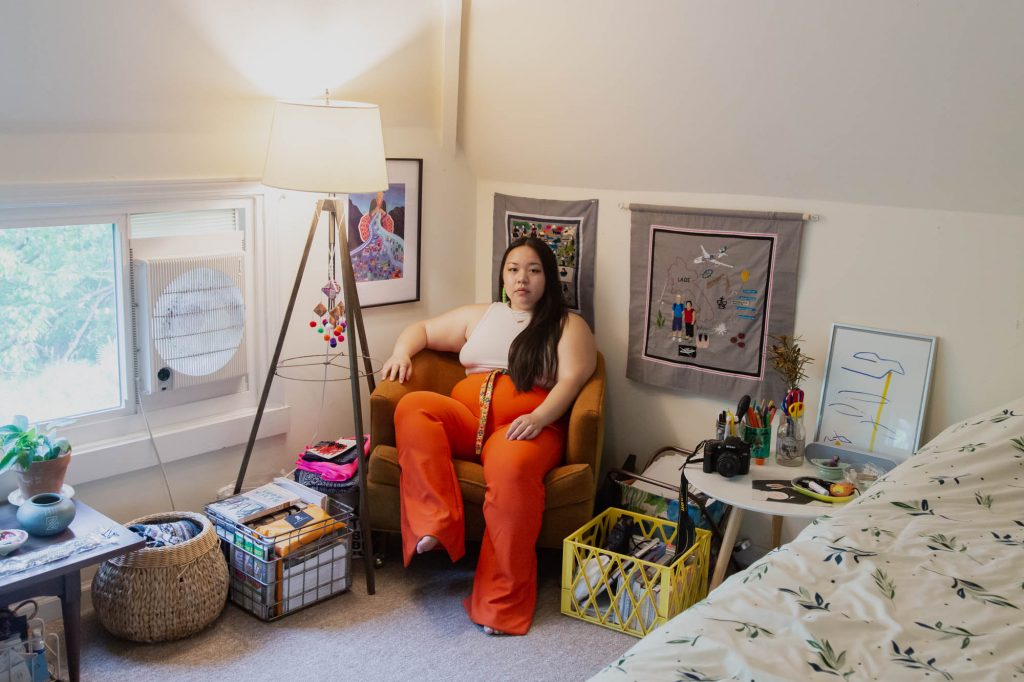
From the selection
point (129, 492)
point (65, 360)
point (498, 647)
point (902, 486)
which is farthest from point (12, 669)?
point (902, 486)

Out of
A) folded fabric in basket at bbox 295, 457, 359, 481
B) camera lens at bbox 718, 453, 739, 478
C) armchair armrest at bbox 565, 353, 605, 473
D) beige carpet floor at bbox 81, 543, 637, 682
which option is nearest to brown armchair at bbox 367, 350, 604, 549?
armchair armrest at bbox 565, 353, 605, 473

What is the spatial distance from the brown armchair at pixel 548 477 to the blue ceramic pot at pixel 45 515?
0.94m

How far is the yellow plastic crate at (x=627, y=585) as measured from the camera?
286 cm

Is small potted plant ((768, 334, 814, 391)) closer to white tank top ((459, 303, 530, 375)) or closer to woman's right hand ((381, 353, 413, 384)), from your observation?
white tank top ((459, 303, 530, 375))

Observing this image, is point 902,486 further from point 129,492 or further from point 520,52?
point 129,492

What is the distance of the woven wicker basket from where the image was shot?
272 cm

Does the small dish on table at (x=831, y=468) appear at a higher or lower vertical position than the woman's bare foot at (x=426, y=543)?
higher

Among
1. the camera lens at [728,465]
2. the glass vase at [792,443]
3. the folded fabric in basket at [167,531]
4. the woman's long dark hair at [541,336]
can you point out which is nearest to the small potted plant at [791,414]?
the glass vase at [792,443]

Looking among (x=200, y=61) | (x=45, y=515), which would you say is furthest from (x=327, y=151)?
(x=45, y=515)

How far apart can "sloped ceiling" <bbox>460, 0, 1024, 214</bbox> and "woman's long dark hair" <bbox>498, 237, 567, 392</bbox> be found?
438 mm

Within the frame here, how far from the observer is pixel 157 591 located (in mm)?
2727

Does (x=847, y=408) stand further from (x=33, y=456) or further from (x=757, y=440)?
(x=33, y=456)

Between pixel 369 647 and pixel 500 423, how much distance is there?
2.82 ft

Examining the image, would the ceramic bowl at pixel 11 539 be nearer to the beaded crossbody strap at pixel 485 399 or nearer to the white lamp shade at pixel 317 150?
the white lamp shade at pixel 317 150
